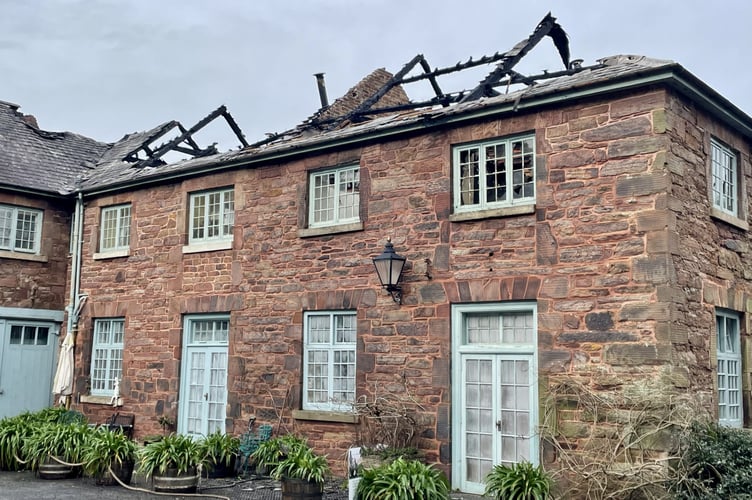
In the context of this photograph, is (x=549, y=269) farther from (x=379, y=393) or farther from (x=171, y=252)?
(x=171, y=252)

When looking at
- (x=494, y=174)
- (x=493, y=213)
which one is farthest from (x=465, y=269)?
(x=494, y=174)

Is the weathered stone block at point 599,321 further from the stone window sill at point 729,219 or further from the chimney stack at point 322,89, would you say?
the chimney stack at point 322,89

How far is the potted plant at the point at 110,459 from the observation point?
37.1ft

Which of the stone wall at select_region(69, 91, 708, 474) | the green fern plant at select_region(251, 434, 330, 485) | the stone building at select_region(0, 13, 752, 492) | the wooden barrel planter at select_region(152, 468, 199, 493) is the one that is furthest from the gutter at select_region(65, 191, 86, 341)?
the green fern plant at select_region(251, 434, 330, 485)

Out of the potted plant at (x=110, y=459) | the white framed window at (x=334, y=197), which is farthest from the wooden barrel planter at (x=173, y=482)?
the white framed window at (x=334, y=197)

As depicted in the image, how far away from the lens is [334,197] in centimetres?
1278

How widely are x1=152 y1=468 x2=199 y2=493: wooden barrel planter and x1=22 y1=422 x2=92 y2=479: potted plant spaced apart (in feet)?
5.63

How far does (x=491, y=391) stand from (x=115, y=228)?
9332 mm

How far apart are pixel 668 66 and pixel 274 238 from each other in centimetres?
691

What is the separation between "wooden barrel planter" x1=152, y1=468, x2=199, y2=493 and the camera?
416 inches

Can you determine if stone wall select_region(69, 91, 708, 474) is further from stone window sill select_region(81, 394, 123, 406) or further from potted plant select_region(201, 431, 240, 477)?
potted plant select_region(201, 431, 240, 477)

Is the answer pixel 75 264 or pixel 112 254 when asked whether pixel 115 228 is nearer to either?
pixel 112 254

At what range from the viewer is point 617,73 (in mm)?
9773

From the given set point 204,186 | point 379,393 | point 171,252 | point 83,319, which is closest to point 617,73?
point 379,393
